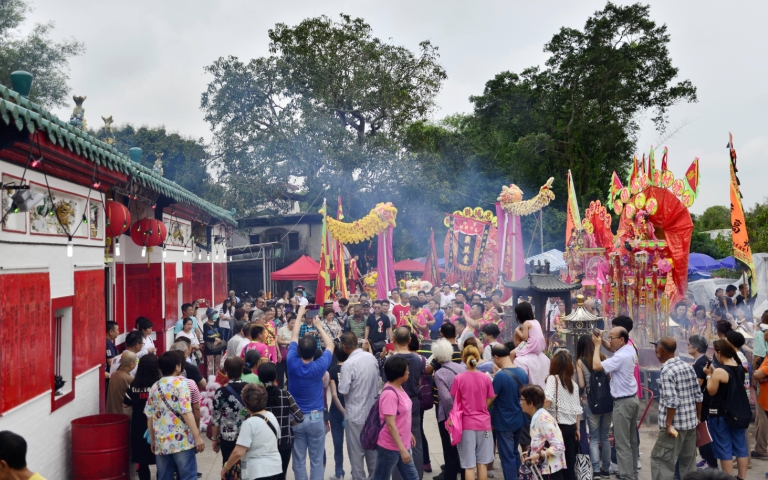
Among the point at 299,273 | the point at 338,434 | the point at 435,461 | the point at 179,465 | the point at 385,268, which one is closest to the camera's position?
the point at 179,465

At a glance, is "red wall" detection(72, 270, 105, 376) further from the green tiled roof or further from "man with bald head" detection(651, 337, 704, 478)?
"man with bald head" detection(651, 337, 704, 478)

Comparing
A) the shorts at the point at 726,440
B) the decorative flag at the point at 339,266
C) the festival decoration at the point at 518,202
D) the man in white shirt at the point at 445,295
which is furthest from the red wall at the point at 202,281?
the shorts at the point at 726,440

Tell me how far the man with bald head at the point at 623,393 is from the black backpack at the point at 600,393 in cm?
5

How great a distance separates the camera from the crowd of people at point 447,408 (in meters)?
5.65

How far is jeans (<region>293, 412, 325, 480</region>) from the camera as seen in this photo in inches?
249

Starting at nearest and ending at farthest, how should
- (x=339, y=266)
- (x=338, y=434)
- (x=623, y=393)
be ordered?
(x=623, y=393) < (x=338, y=434) < (x=339, y=266)

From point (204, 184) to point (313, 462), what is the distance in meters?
23.7

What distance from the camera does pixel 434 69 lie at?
101 ft

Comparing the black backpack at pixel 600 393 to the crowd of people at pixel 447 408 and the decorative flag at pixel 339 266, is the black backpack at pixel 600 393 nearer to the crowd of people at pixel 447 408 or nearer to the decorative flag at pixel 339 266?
the crowd of people at pixel 447 408

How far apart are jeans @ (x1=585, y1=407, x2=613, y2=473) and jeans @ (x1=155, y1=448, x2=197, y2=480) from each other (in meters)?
4.19

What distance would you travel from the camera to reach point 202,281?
17.3 meters

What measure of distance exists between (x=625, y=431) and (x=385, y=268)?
12.3 metres

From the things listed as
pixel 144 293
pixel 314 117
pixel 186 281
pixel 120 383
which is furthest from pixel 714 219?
pixel 120 383

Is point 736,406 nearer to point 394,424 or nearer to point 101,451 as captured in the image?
point 394,424
